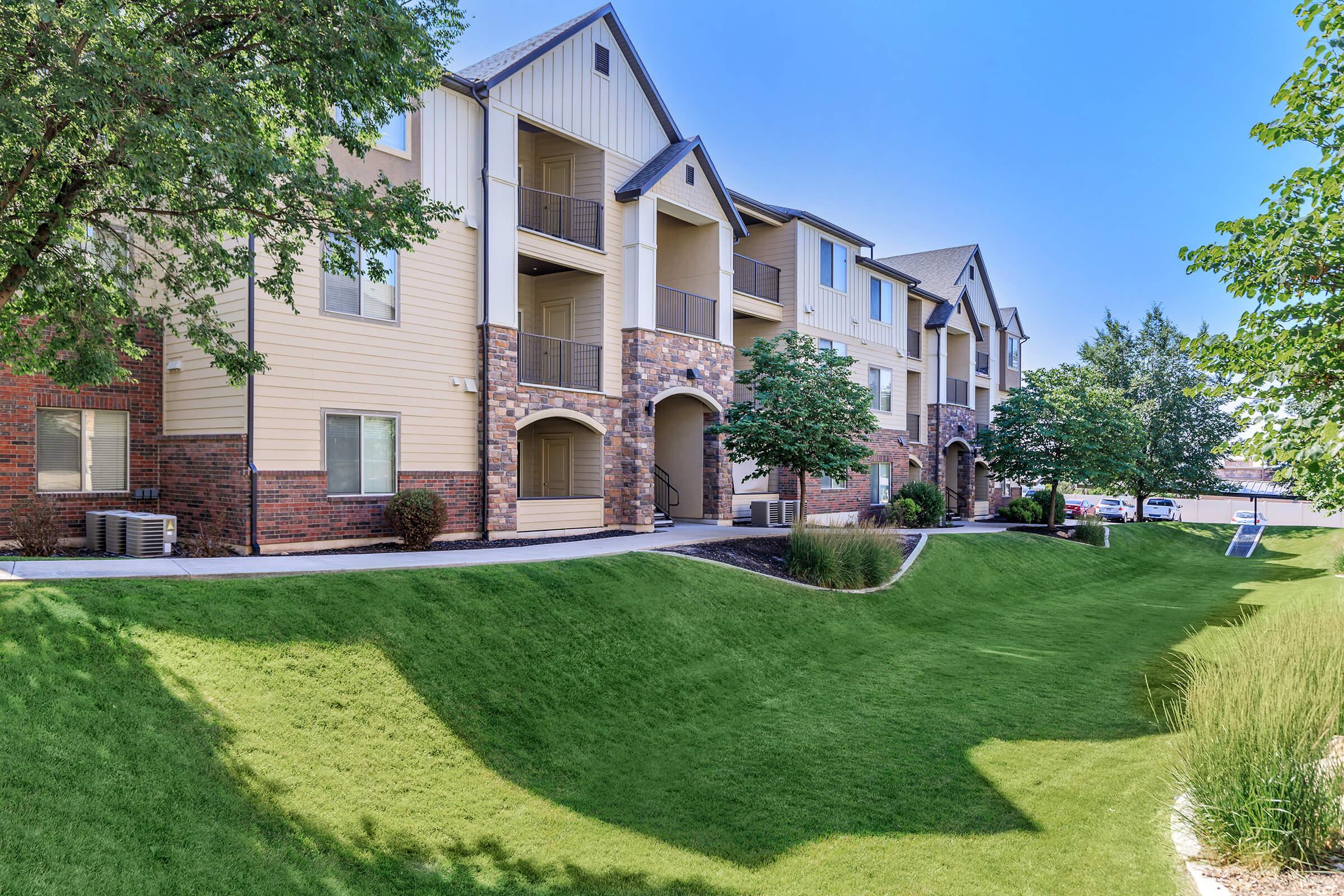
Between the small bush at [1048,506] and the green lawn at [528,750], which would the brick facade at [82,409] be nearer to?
the green lawn at [528,750]

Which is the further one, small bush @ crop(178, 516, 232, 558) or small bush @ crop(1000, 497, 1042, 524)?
small bush @ crop(1000, 497, 1042, 524)

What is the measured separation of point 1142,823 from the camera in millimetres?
6254

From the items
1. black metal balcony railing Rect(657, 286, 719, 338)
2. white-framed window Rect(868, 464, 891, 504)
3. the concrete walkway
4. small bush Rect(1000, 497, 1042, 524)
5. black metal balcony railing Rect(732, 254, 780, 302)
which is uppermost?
black metal balcony railing Rect(732, 254, 780, 302)

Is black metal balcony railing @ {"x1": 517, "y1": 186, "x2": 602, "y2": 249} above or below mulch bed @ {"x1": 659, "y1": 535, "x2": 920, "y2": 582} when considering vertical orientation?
above

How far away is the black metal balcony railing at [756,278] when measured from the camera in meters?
24.1

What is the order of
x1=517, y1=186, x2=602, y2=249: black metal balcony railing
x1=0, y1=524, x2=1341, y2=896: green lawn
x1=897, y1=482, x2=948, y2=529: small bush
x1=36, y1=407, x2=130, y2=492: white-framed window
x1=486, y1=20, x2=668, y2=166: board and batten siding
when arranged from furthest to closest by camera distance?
1. x1=897, y1=482, x2=948, y2=529: small bush
2. x1=517, y1=186, x2=602, y2=249: black metal balcony railing
3. x1=486, y1=20, x2=668, y2=166: board and batten siding
4. x1=36, y1=407, x2=130, y2=492: white-framed window
5. x1=0, y1=524, x2=1341, y2=896: green lawn

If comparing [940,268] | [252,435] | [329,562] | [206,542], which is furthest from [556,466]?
[940,268]

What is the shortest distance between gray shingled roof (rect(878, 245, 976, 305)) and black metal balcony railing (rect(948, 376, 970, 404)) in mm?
3303

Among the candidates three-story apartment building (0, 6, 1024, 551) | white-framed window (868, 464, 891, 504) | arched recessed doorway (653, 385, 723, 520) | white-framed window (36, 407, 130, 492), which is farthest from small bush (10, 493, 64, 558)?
white-framed window (868, 464, 891, 504)

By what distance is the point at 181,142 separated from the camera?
7500 mm

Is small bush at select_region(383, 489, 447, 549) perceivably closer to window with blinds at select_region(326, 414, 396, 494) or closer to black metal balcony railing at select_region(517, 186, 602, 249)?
window with blinds at select_region(326, 414, 396, 494)

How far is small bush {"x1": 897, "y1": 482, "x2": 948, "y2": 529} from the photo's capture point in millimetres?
27511

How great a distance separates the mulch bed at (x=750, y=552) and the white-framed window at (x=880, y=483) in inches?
427

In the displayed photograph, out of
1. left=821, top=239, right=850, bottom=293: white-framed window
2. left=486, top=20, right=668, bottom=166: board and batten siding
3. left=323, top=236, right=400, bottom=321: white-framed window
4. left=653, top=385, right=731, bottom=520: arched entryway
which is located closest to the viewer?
left=323, top=236, right=400, bottom=321: white-framed window
